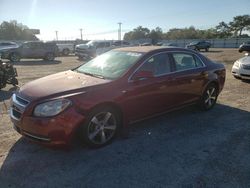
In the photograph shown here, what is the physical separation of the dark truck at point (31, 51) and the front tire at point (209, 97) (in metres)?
17.7

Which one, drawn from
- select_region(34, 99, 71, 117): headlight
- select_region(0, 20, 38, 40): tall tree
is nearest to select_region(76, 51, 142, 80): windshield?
select_region(34, 99, 71, 117): headlight

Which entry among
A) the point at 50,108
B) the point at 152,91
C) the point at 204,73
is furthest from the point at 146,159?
the point at 204,73

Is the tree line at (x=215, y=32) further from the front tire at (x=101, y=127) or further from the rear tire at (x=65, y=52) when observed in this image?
the front tire at (x=101, y=127)

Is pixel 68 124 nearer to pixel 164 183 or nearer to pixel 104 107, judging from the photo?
pixel 104 107

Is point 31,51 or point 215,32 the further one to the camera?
point 215,32

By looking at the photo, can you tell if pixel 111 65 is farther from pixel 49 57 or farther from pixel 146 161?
pixel 49 57

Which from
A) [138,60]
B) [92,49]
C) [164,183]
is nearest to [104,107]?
[138,60]

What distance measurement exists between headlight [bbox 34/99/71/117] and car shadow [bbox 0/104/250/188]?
0.73 m

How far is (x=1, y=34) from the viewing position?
254ft

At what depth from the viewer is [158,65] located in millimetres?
5441

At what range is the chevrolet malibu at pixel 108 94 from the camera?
402 centimetres

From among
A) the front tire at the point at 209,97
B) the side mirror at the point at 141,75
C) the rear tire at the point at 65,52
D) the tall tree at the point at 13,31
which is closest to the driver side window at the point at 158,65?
the side mirror at the point at 141,75

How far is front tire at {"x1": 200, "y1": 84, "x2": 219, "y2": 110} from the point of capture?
21.8 feet

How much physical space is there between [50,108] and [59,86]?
0.58 m
